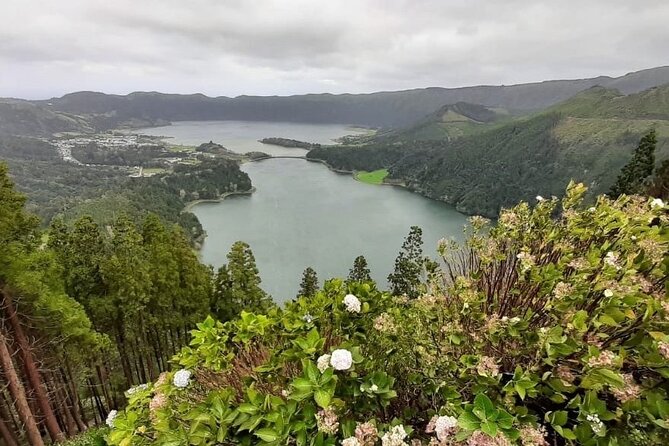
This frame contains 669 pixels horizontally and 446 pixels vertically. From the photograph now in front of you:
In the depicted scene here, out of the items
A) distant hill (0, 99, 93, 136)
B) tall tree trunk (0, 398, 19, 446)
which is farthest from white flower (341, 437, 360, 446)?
distant hill (0, 99, 93, 136)

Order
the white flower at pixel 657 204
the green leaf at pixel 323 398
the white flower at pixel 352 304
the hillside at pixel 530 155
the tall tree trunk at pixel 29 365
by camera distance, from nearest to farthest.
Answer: the green leaf at pixel 323 398, the white flower at pixel 657 204, the white flower at pixel 352 304, the tall tree trunk at pixel 29 365, the hillside at pixel 530 155

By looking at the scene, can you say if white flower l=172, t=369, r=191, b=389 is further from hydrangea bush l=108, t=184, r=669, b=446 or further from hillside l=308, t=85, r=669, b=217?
hillside l=308, t=85, r=669, b=217

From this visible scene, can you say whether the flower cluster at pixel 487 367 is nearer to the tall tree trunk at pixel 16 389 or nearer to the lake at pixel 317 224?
the tall tree trunk at pixel 16 389

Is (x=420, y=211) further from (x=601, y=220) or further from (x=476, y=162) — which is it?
(x=601, y=220)

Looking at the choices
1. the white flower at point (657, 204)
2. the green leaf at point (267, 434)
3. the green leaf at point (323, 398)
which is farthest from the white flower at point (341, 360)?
the white flower at point (657, 204)

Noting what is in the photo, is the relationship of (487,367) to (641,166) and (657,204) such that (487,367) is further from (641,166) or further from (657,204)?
(641,166)

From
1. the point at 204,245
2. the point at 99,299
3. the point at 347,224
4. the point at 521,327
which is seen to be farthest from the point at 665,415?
the point at 347,224

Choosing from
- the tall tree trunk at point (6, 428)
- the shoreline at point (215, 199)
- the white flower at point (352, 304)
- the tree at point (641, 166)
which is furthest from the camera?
the shoreline at point (215, 199)
